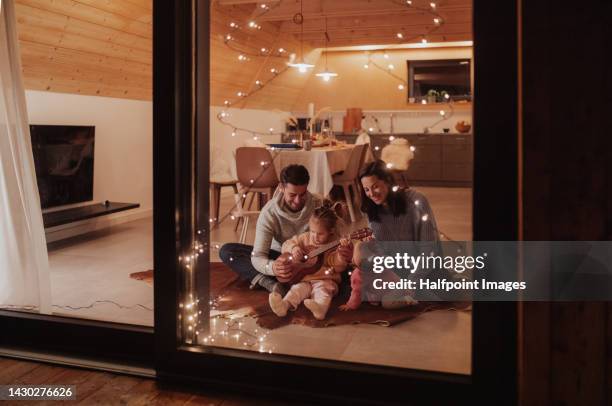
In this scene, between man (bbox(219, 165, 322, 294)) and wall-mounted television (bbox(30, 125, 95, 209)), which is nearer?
man (bbox(219, 165, 322, 294))

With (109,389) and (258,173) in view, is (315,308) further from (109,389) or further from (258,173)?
(109,389)

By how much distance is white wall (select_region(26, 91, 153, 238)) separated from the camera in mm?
4895

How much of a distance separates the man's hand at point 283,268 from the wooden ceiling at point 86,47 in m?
1.51

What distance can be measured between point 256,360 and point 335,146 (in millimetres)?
923

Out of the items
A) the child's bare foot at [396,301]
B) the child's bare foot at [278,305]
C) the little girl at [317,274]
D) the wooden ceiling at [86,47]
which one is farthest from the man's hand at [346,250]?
the wooden ceiling at [86,47]

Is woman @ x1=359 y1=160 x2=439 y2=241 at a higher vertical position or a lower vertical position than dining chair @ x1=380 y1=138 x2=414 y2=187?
lower

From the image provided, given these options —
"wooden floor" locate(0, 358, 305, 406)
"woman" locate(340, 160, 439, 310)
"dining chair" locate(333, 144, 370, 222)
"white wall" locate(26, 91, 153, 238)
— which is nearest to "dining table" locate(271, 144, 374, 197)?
"dining chair" locate(333, 144, 370, 222)

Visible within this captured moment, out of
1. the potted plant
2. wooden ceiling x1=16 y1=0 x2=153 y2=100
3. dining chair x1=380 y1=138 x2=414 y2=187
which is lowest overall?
dining chair x1=380 y1=138 x2=414 y2=187

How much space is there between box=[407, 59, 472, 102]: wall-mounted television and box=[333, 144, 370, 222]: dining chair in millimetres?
334

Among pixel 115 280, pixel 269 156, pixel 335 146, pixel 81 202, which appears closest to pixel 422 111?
pixel 335 146

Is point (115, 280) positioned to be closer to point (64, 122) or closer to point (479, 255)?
point (64, 122)

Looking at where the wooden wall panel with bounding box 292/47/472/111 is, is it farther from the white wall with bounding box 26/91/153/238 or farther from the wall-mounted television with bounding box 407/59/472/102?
the white wall with bounding box 26/91/153/238

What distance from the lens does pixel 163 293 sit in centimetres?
246

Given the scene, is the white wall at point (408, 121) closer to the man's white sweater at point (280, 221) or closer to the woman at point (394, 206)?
the woman at point (394, 206)
